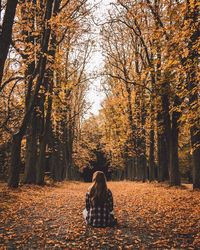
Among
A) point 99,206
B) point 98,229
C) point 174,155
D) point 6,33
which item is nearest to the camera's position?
point 6,33

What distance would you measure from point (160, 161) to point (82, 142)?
34019 millimetres

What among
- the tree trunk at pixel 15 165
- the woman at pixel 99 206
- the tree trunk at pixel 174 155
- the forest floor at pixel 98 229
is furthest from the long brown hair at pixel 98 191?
the tree trunk at pixel 174 155

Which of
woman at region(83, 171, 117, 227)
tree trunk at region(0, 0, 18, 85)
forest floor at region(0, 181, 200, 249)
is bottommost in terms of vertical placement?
forest floor at region(0, 181, 200, 249)

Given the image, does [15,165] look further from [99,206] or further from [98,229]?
[98,229]

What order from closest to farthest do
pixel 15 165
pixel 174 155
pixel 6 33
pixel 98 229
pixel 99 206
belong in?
pixel 6 33, pixel 98 229, pixel 99 206, pixel 15 165, pixel 174 155

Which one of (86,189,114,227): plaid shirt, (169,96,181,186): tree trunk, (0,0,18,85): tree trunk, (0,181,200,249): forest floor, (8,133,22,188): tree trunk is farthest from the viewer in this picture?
(169,96,181,186): tree trunk

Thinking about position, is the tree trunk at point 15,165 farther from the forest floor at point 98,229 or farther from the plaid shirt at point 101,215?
the plaid shirt at point 101,215

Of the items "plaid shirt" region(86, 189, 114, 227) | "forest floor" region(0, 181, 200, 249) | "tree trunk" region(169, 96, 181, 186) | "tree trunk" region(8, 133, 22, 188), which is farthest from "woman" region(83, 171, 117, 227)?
"tree trunk" region(169, 96, 181, 186)

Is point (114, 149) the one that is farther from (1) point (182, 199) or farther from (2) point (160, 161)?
(1) point (182, 199)

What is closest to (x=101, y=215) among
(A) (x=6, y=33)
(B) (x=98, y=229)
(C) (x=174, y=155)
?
(B) (x=98, y=229)

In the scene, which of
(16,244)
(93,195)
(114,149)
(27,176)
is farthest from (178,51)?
(114,149)

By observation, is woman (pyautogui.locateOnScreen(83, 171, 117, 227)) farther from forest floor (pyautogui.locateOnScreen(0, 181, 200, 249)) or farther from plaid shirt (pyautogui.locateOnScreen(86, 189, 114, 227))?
forest floor (pyautogui.locateOnScreen(0, 181, 200, 249))

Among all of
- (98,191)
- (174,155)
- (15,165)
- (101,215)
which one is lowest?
(101,215)

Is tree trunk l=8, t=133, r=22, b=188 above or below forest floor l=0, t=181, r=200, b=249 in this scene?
above
